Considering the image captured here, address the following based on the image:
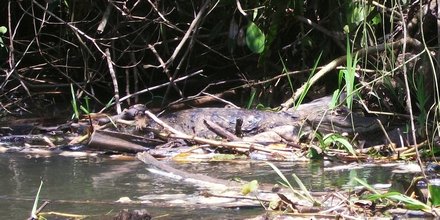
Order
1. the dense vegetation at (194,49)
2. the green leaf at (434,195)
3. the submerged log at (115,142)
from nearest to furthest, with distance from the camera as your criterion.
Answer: the green leaf at (434,195)
the submerged log at (115,142)
the dense vegetation at (194,49)

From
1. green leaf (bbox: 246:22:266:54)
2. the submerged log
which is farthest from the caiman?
green leaf (bbox: 246:22:266:54)

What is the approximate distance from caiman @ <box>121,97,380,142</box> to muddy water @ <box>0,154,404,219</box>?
1.82 feet

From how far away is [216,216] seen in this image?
237 centimetres

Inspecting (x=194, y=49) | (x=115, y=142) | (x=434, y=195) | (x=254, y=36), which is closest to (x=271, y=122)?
(x=254, y=36)

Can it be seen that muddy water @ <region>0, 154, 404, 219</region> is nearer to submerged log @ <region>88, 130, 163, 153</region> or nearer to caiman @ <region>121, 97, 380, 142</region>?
submerged log @ <region>88, 130, 163, 153</region>

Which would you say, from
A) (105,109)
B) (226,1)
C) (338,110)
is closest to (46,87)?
(105,109)

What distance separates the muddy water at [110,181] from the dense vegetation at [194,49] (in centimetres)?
112

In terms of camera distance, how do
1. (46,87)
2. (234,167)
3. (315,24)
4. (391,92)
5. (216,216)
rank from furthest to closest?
(46,87)
(315,24)
(391,92)
(234,167)
(216,216)

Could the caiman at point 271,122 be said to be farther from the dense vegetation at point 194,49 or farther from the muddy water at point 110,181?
the muddy water at point 110,181

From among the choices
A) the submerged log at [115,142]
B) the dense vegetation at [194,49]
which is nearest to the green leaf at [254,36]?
the dense vegetation at [194,49]

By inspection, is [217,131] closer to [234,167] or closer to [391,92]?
[234,167]

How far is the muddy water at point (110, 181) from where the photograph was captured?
98.1 inches

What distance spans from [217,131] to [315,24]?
4.27ft

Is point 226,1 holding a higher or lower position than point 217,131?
higher
